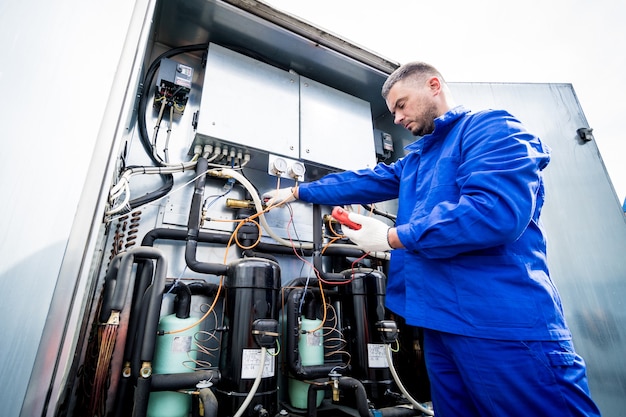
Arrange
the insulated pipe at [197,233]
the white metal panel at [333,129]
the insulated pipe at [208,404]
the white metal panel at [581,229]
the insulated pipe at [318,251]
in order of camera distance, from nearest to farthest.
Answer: the insulated pipe at [208,404], the insulated pipe at [197,233], the white metal panel at [581,229], the insulated pipe at [318,251], the white metal panel at [333,129]

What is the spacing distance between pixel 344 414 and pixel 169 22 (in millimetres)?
2045

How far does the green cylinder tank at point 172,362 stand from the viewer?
0.94 metres

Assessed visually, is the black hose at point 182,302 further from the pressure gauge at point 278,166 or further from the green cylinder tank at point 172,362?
the pressure gauge at point 278,166

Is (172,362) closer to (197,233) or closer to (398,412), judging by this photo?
(197,233)

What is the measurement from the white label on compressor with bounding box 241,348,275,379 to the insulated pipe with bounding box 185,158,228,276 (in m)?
0.33

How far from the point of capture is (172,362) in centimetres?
96

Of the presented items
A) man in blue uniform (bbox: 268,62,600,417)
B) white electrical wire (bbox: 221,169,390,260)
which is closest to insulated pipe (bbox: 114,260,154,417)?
white electrical wire (bbox: 221,169,390,260)

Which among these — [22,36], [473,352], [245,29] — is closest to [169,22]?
[245,29]

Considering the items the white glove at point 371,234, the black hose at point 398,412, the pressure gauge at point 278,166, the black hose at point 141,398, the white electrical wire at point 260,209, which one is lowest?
the black hose at point 398,412

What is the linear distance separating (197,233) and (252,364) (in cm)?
57

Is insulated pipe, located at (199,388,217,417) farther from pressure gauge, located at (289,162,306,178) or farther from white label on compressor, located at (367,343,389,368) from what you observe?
pressure gauge, located at (289,162,306,178)

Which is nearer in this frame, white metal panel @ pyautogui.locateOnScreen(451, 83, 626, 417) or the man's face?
the man's face

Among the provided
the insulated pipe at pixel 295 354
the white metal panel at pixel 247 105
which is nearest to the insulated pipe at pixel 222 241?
the insulated pipe at pixel 295 354

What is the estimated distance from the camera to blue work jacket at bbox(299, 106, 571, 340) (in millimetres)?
654
